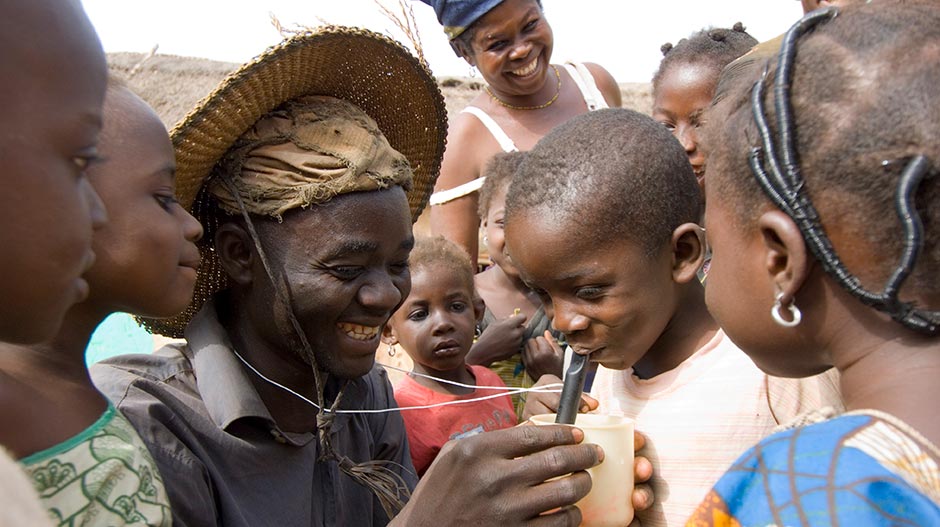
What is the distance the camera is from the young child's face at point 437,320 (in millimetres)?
3514

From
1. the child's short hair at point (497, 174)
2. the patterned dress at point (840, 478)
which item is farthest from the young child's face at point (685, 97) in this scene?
the patterned dress at point (840, 478)

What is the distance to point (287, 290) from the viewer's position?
2234 millimetres

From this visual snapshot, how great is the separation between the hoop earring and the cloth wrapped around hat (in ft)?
4.11

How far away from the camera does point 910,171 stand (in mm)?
1127

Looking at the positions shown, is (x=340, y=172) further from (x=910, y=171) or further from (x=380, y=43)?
(x=910, y=171)

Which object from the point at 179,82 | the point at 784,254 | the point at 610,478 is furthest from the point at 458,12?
the point at 179,82

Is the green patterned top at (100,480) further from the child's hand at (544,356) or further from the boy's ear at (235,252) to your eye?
the child's hand at (544,356)

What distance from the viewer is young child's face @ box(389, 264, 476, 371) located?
3514 millimetres

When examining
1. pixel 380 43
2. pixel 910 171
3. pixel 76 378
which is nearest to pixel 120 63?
pixel 380 43

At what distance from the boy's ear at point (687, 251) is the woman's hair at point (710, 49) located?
4.89 feet

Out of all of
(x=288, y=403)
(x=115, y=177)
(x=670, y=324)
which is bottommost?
(x=288, y=403)

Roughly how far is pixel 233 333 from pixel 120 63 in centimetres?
1030

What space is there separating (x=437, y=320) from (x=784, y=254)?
2333mm

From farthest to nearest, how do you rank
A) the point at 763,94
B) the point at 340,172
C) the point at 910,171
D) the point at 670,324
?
the point at 340,172 → the point at 670,324 → the point at 763,94 → the point at 910,171
